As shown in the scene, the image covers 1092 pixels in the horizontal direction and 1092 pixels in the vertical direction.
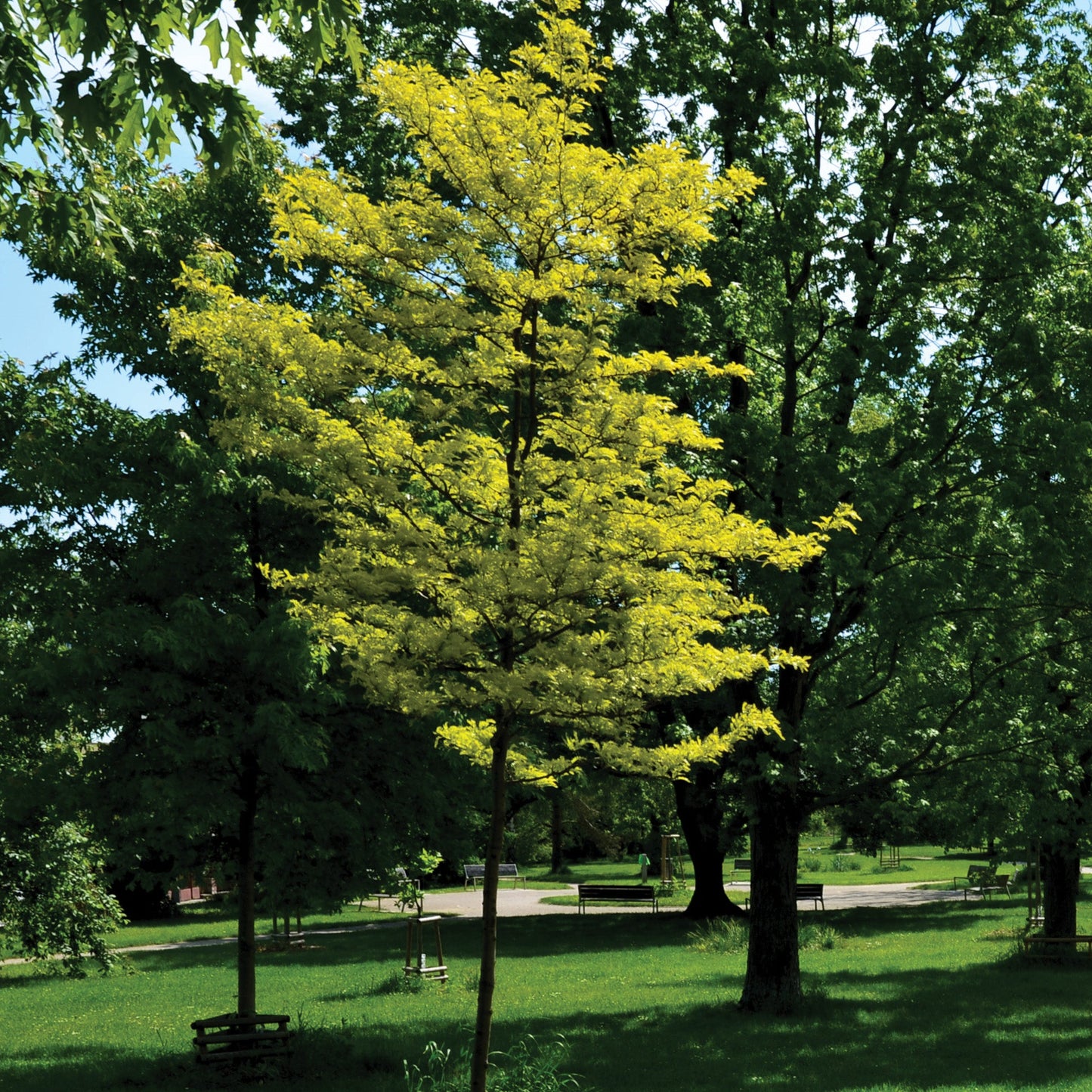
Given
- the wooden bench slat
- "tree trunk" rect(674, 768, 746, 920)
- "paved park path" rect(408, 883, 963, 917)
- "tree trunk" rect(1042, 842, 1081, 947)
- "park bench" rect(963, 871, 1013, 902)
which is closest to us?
"tree trunk" rect(1042, 842, 1081, 947)

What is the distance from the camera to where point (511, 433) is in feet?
26.5

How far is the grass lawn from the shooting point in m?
10.7

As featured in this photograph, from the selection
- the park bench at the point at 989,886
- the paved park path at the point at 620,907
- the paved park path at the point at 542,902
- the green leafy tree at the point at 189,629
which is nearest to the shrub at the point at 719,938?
the paved park path at the point at 542,902

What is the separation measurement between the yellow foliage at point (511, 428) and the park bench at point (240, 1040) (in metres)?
4.51

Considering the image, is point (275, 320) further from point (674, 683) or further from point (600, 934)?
point (600, 934)

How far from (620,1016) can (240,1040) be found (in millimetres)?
5214

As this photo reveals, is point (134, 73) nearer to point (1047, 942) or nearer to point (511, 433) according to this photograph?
point (511, 433)

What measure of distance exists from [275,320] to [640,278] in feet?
7.79

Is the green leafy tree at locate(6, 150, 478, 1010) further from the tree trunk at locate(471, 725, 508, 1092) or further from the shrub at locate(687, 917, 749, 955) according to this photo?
the shrub at locate(687, 917, 749, 955)

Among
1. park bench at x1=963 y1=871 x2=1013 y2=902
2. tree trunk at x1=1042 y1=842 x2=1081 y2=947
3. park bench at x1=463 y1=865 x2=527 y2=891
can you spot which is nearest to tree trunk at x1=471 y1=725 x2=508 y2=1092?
tree trunk at x1=1042 y1=842 x2=1081 y2=947

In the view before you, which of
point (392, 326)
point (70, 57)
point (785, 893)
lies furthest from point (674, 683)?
point (785, 893)

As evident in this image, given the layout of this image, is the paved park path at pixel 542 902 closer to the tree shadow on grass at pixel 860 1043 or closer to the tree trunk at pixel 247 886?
the tree shadow on grass at pixel 860 1043

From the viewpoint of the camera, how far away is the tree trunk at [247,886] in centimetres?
1117

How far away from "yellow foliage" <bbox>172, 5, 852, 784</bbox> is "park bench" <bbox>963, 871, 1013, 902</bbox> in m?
25.6
